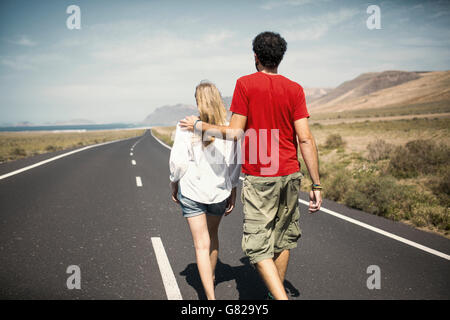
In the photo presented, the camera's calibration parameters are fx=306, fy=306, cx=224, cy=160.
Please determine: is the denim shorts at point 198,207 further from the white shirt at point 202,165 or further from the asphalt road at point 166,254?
the asphalt road at point 166,254

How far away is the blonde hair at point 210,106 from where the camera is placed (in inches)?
96.1

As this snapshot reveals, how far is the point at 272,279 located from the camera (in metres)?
2.31

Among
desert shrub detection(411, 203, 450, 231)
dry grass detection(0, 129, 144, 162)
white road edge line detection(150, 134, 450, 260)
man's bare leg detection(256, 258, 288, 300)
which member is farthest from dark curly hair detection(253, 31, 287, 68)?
dry grass detection(0, 129, 144, 162)

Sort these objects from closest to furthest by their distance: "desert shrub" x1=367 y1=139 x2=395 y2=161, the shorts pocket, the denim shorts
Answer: the shorts pocket, the denim shorts, "desert shrub" x1=367 y1=139 x2=395 y2=161

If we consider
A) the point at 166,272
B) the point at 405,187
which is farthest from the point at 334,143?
the point at 166,272

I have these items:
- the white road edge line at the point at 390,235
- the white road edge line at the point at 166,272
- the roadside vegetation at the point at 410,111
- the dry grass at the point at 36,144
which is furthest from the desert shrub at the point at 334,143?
the roadside vegetation at the point at 410,111

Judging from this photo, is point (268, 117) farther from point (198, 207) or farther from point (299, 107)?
point (198, 207)

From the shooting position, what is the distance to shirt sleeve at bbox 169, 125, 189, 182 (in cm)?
247

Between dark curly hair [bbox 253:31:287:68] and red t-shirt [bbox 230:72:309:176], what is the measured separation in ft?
0.39

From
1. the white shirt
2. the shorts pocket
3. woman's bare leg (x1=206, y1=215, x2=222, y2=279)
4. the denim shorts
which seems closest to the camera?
the shorts pocket

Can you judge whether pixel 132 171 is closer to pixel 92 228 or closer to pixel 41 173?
pixel 41 173

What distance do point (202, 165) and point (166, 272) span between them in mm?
1778

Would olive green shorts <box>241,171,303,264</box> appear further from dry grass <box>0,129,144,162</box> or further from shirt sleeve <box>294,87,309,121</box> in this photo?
dry grass <box>0,129,144,162</box>
